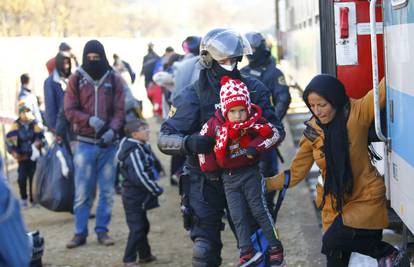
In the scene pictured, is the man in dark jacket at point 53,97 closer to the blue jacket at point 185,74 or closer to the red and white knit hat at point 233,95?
the blue jacket at point 185,74

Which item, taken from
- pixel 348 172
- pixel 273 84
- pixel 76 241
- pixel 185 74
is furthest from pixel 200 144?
pixel 273 84

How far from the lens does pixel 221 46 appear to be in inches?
224

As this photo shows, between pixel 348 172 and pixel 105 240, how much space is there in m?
3.99

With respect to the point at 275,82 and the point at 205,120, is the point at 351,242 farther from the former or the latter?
the point at 275,82

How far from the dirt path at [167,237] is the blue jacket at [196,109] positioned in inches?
83.4

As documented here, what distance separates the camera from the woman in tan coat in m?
5.05

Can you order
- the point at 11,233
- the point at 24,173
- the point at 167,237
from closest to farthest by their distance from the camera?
the point at 11,233
the point at 167,237
the point at 24,173

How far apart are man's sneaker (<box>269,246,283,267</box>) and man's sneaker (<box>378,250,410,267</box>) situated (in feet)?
2.38

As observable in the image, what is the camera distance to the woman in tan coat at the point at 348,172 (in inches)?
199

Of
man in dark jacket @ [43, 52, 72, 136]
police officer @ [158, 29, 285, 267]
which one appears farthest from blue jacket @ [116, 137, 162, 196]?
man in dark jacket @ [43, 52, 72, 136]

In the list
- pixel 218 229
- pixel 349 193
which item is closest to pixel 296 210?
pixel 218 229

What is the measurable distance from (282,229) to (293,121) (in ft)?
28.1

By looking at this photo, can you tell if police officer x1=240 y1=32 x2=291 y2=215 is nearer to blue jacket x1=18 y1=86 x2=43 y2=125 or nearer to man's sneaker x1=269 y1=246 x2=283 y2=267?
blue jacket x1=18 y1=86 x2=43 y2=125

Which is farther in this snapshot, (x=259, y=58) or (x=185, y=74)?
(x=259, y=58)
